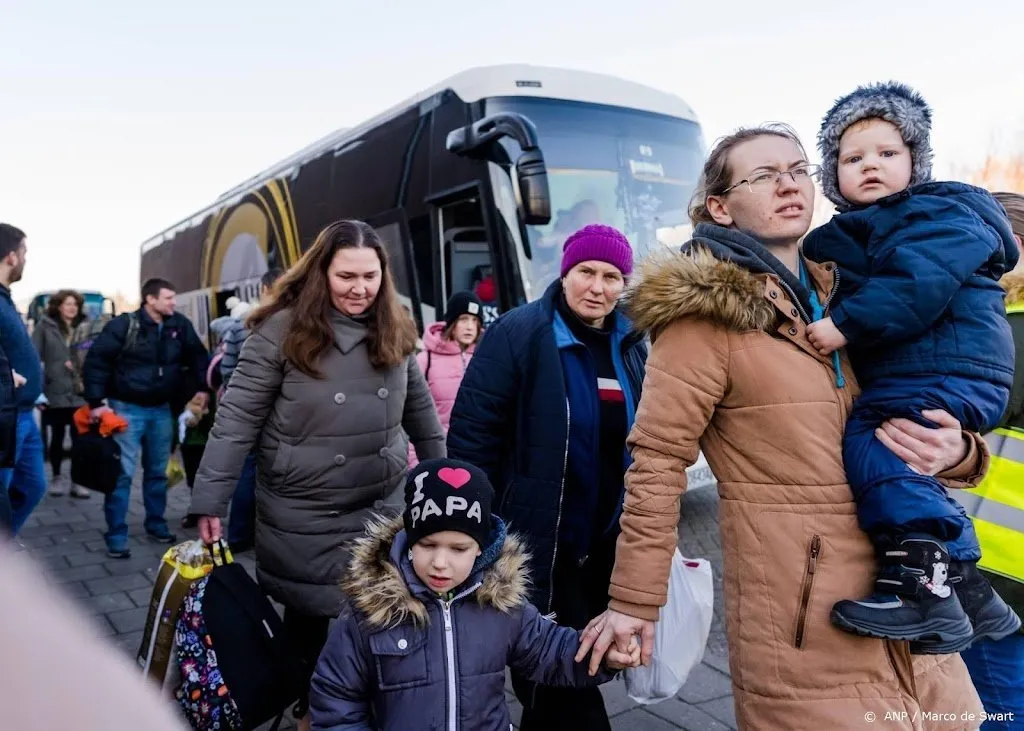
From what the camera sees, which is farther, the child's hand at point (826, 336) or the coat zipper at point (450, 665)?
the coat zipper at point (450, 665)

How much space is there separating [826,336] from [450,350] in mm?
3867

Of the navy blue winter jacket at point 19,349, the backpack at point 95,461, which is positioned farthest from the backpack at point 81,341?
the navy blue winter jacket at point 19,349

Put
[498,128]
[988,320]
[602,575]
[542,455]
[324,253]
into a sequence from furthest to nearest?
1. [498,128]
2. [324,253]
3. [602,575]
4. [542,455]
5. [988,320]

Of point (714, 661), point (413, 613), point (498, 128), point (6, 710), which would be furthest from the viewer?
point (498, 128)

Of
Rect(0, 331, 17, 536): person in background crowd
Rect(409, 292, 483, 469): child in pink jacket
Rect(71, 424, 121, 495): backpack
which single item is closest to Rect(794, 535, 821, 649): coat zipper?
Rect(0, 331, 17, 536): person in background crowd

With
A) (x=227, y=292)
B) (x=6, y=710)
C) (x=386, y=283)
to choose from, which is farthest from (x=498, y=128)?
(x=227, y=292)

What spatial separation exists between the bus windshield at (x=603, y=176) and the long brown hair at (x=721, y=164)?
4.23 meters

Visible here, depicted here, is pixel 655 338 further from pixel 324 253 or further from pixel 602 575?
pixel 324 253

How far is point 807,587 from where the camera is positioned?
65.5 inches

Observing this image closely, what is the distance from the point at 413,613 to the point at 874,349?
1.27 m

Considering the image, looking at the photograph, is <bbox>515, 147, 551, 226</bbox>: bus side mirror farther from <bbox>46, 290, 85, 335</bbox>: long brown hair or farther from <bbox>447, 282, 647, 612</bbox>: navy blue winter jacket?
<bbox>46, 290, 85, 335</bbox>: long brown hair

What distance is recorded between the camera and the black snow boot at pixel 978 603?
172cm

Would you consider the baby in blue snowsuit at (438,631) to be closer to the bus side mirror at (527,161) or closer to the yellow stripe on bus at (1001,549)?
the yellow stripe on bus at (1001,549)

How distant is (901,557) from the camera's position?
5.30 ft
